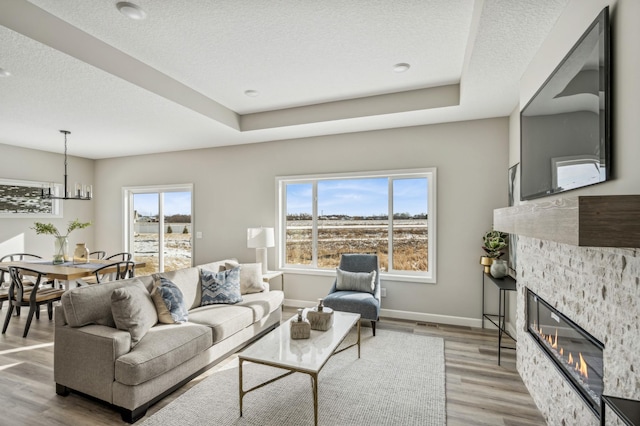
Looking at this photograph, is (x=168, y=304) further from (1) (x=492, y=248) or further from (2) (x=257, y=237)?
(1) (x=492, y=248)

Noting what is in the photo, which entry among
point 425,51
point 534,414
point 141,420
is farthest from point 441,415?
point 425,51

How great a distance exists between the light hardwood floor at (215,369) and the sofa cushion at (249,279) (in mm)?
1044

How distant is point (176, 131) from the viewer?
4.44 m

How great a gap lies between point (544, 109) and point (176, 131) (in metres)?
4.19

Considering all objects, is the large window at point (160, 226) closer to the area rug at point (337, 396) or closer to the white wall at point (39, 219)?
the white wall at point (39, 219)

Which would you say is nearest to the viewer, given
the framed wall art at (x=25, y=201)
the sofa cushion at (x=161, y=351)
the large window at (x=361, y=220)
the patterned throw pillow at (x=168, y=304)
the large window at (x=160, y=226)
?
the sofa cushion at (x=161, y=351)

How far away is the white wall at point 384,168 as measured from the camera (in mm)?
3980

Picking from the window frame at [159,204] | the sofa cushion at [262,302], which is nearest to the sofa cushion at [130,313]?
the sofa cushion at [262,302]

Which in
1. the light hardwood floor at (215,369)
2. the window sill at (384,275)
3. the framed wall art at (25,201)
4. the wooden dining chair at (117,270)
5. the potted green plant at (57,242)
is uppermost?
the framed wall art at (25,201)

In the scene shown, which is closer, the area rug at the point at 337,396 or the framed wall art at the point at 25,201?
the area rug at the point at 337,396

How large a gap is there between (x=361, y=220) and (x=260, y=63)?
8.33 feet

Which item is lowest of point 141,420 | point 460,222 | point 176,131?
point 141,420

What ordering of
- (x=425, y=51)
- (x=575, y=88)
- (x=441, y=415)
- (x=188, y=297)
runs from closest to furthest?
(x=575, y=88), (x=441, y=415), (x=425, y=51), (x=188, y=297)

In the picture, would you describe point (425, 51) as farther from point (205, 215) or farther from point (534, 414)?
point (205, 215)
